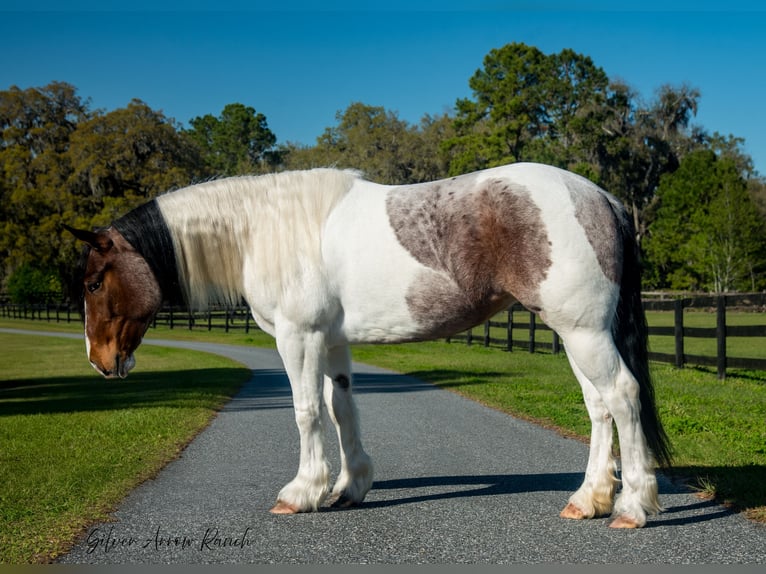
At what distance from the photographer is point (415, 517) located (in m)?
4.40

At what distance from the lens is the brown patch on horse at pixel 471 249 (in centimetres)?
429

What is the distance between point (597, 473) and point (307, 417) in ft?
5.85

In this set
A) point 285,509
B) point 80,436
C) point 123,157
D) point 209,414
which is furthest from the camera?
point 123,157

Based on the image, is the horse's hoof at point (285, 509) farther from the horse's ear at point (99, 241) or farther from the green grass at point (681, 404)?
the green grass at point (681, 404)

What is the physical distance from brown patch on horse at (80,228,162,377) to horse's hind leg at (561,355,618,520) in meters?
2.81

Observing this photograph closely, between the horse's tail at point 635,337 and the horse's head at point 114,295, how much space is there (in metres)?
2.98

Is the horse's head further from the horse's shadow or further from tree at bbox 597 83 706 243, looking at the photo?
tree at bbox 597 83 706 243

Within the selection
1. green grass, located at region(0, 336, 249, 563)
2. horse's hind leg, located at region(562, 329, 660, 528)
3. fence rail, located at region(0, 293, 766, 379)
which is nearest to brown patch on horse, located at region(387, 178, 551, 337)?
horse's hind leg, located at region(562, 329, 660, 528)

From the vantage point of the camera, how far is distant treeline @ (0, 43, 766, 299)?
139ft

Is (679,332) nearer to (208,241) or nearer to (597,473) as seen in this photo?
(597,473)

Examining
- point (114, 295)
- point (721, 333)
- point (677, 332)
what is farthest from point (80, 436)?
point (677, 332)

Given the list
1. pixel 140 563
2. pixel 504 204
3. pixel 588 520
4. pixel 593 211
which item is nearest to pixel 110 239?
pixel 140 563

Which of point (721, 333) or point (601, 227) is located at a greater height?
point (601, 227)

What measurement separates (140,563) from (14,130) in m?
49.3
